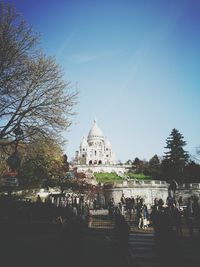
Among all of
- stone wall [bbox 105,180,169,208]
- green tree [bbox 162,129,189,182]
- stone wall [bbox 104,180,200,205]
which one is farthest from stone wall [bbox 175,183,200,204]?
green tree [bbox 162,129,189,182]

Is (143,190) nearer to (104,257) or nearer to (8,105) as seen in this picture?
(8,105)

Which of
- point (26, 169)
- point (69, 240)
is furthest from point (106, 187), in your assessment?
point (69, 240)

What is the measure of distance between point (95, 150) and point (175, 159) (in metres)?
82.7

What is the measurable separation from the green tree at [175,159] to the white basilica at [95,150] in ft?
235

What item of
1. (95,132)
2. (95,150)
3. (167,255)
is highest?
(95,132)

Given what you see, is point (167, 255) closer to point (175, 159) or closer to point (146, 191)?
point (146, 191)

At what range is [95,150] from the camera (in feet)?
495

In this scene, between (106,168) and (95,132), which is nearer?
(106,168)

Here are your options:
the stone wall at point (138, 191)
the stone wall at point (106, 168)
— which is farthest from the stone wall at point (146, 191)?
the stone wall at point (106, 168)

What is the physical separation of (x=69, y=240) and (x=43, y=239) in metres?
8.91

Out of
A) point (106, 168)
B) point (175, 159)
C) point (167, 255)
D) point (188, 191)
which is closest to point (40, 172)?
point (188, 191)

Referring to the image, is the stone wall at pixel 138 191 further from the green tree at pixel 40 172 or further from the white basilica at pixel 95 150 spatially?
the white basilica at pixel 95 150

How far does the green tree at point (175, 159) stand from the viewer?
69438mm

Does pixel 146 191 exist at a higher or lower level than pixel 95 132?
lower
